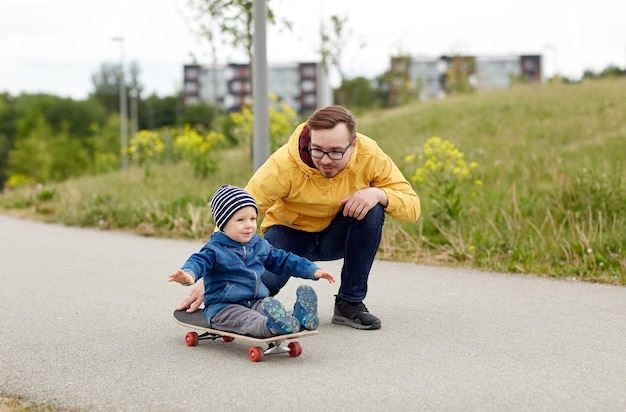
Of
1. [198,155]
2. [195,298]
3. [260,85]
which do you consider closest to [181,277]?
[195,298]

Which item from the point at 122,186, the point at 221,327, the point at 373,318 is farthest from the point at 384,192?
the point at 122,186

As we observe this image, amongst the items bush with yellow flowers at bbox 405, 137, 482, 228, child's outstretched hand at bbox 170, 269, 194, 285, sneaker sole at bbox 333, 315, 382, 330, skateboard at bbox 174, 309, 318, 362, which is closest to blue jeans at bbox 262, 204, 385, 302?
sneaker sole at bbox 333, 315, 382, 330

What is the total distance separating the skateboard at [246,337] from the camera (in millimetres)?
4391

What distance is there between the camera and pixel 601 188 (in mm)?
8625

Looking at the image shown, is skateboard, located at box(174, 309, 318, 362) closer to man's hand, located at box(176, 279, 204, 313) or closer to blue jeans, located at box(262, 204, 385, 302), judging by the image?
man's hand, located at box(176, 279, 204, 313)

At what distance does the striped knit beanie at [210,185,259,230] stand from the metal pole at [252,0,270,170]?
488 centimetres

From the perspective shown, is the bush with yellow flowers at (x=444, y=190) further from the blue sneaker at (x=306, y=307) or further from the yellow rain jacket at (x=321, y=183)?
the blue sneaker at (x=306, y=307)

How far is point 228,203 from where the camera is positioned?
4645mm

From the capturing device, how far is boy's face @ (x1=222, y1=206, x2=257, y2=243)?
4.60 metres

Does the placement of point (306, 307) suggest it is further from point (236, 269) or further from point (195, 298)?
point (195, 298)

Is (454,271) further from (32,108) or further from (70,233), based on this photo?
(32,108)

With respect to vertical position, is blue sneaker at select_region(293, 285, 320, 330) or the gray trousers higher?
blue sneaker at select_region(293, 285, 320, 330)

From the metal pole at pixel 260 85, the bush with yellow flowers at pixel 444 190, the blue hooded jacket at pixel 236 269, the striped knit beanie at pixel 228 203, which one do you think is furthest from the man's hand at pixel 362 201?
the metal pole at pixel 260 85

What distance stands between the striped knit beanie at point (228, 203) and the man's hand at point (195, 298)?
36 cm
